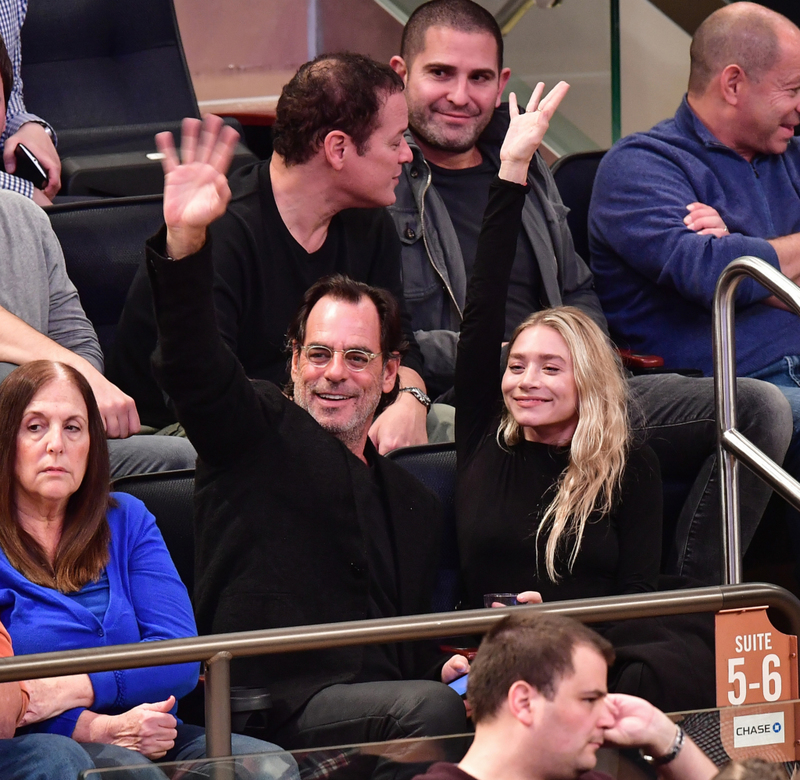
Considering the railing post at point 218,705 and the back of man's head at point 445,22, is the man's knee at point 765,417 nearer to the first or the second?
the back of man's head at point 445,22

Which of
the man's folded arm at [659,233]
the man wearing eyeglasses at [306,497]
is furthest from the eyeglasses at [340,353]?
the man's folded arm at [659,233]

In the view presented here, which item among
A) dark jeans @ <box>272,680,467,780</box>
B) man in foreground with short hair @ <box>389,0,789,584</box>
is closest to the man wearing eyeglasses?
dark jeans @ <box>272,680,467,780</box>

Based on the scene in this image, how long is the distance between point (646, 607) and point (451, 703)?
33cm

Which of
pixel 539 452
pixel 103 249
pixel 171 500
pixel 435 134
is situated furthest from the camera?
pixel 435 134

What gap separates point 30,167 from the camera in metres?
2.98

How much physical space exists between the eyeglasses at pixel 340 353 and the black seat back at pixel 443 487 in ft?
0.84

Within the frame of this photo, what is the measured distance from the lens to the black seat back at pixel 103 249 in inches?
108

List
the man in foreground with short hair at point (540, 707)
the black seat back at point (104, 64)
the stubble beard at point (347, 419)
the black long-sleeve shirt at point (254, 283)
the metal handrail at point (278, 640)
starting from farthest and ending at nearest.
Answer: the black seat back at point (104, 64) < the black long-sleeve shirt at point (254, 283) < the stubble beard at point (347, 419) < the metal handrail at point (278, 640) < the man in foreground with short hair at point (540, 707)

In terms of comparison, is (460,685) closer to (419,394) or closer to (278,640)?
(278,640)

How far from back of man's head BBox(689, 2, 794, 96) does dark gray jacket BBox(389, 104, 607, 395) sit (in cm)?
46

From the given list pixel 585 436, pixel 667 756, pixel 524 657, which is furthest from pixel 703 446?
pixel 524 657

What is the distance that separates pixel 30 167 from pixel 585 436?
146 cm

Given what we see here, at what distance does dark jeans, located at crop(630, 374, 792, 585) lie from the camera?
255 cm

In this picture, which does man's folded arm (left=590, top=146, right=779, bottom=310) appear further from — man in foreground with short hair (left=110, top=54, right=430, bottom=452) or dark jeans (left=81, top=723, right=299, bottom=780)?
dark jeans (left=81, top=723, right=299, bottom=780)
